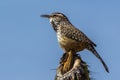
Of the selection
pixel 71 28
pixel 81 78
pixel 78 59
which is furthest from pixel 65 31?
pixel 81 78

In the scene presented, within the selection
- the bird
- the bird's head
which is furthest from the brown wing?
the bird's head

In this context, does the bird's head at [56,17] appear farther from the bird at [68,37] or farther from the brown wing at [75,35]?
the brown wing at [75,35]

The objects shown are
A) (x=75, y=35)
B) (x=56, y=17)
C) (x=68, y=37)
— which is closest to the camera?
(x=75, y=35)

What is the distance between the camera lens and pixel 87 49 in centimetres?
593

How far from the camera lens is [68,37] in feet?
20.7

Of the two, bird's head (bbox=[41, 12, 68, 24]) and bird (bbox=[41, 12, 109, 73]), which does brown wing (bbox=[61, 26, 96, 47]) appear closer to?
bird (bbox=[41, 12, 109, 73])

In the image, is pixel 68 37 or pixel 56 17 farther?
pixel 56 17

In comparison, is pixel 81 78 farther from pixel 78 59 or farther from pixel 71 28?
pixel 71 28

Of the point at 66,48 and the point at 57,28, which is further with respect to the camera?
the point at 57,28

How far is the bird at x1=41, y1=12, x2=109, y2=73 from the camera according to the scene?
5.79 meters

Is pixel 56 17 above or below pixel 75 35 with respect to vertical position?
above

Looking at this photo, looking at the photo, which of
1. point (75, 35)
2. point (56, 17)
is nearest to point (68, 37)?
point (75, 35)

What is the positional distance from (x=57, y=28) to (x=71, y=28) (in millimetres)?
279

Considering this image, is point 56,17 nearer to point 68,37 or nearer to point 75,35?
point 68,37
